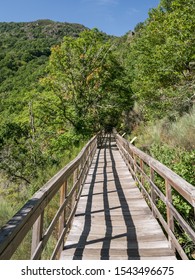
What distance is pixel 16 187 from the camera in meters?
13.0

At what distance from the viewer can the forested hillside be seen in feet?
32.3

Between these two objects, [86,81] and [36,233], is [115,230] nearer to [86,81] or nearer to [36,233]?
[36,233]

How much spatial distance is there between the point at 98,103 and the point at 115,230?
16692mm

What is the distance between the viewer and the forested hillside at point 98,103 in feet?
32.3

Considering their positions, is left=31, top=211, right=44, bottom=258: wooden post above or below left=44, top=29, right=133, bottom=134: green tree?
below

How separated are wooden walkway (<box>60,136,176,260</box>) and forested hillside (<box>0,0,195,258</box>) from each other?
3.43ft

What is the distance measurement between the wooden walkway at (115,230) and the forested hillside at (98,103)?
1045 mm

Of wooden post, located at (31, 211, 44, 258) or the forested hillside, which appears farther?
the forested hillside

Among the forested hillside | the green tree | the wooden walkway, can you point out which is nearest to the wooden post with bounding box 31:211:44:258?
the wooden walkway

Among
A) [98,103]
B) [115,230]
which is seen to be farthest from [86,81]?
[115,230]

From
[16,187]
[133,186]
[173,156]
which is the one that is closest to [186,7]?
[173,156]

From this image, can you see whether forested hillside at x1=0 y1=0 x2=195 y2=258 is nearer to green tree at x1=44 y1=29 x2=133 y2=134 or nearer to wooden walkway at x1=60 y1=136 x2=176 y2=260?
green tree at x1=44 y1=29 x2=133 y2=134

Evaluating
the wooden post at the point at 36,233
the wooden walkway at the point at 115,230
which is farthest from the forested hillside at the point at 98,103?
the wooden post at the point at 36,233

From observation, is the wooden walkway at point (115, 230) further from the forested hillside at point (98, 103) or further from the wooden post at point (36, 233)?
the wooden post at point (36, 233)
